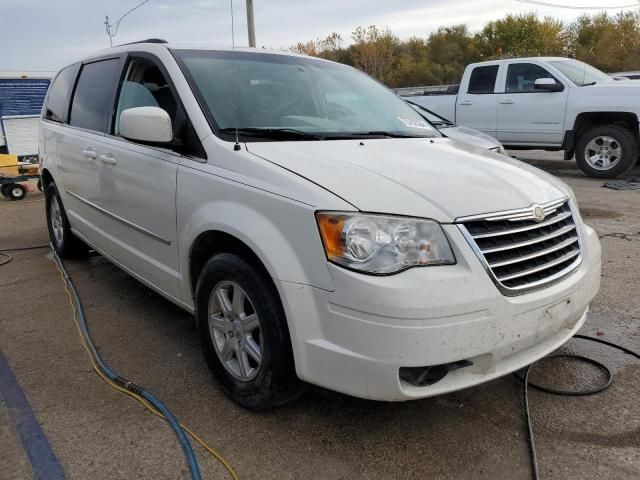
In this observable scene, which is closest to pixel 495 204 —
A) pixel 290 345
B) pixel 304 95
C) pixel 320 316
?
pixel 320 316

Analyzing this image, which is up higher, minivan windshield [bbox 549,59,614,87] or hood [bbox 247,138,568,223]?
minivan windshield [bbox 549,59,614,87]

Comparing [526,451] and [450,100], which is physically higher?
[450,100]

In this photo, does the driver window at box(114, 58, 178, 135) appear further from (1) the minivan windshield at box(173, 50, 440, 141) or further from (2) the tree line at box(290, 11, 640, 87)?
(2) the tree line at box(290, 11, 640, 87)

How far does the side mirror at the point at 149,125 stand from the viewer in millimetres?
2877

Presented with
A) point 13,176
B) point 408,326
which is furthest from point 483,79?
point 408,326

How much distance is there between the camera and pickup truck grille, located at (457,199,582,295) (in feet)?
7.39

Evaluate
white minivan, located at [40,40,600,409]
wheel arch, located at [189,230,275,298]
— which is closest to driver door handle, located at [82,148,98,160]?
white minivan, located at [40,40,600,409]

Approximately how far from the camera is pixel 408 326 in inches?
81.7

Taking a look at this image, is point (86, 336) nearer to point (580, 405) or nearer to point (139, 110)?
point (139, 110)

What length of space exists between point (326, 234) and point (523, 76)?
8.98 meters

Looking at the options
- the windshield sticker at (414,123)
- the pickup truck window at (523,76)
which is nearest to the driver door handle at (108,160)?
the windshield sticker at (414,123)

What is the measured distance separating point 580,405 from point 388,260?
4.42 feet

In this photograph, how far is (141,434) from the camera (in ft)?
8.36

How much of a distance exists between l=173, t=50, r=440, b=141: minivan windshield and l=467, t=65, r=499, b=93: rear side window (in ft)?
23.4
